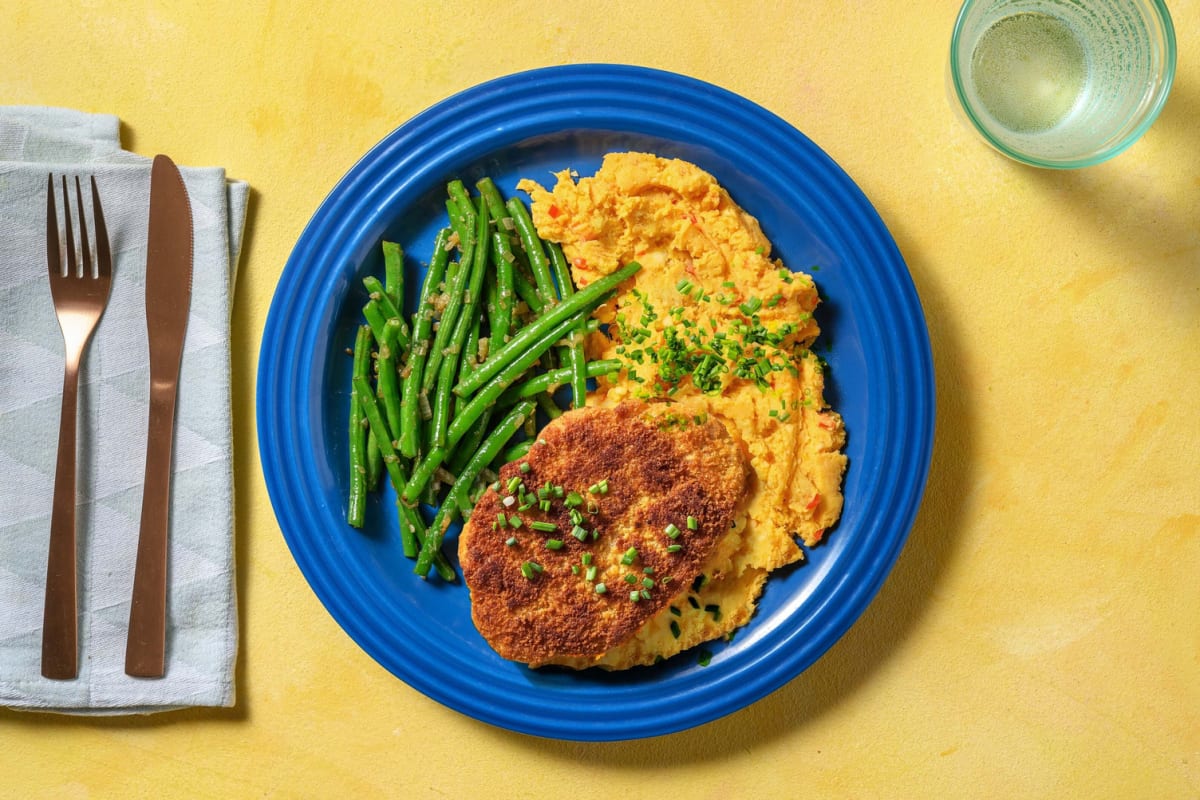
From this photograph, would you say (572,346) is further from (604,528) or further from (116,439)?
(116,439)

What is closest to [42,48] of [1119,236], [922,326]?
[922,326]

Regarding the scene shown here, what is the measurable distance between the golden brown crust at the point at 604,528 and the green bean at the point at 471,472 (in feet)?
0.50

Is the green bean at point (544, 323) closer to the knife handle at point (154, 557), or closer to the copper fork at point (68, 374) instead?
the knife handle at point (154, 557)

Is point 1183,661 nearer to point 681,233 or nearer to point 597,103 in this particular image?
point 681,233

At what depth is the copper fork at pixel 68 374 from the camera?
3018 mm

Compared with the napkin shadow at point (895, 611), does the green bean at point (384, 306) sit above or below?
above

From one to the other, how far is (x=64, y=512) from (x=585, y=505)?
76.7 inches

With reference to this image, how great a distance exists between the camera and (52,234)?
3031 mm

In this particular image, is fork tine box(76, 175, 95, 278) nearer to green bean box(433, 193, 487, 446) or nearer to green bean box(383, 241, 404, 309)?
green bean box(383, 241, 404, 309)

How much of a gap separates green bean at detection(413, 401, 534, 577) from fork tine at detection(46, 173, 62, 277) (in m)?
1.72

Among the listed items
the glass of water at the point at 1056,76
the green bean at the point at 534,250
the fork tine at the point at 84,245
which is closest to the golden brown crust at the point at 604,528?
the green bean at the point at 534,250

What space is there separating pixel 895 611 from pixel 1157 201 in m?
1.84

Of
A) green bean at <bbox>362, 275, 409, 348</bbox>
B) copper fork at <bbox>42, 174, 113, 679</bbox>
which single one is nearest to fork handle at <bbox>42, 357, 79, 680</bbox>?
copper fork at <bbox>42, 174, 113, 679</bbox>

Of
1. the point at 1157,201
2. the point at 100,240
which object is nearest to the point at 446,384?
the point at 100,240
